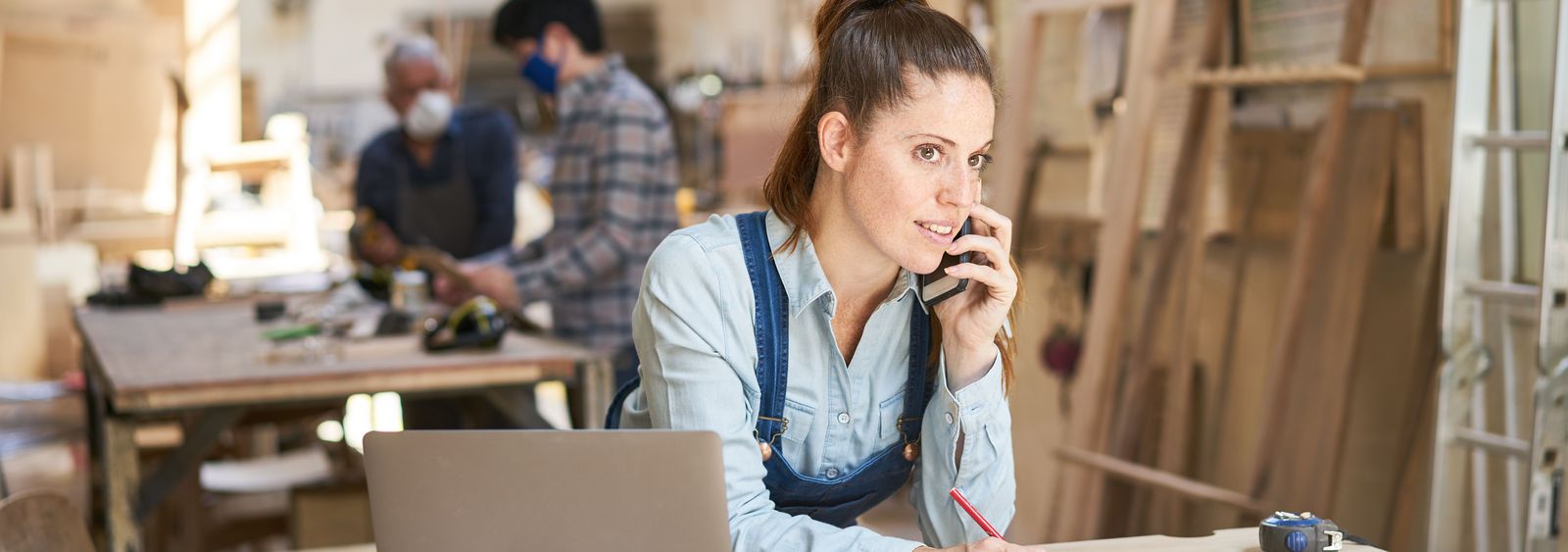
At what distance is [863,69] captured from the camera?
1.58 meters

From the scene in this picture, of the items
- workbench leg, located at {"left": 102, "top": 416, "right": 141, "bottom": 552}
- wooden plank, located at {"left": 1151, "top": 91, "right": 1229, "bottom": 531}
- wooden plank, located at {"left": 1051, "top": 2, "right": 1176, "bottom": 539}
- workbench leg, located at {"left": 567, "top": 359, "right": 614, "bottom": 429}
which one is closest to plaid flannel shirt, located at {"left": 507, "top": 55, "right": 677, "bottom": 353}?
workbench leg, located at {"left": 567, "top": 359, "right": 614, "bottom": 429}

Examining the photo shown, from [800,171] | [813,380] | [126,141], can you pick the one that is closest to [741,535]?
[813,380]

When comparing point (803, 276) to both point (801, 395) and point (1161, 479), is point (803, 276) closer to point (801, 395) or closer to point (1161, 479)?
point (801, 395)

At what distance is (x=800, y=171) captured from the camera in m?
1.73

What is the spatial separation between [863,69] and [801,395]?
0.39 m

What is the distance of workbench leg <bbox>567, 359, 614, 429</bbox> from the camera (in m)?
2.92

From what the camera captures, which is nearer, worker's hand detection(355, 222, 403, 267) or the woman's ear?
the woman's ear

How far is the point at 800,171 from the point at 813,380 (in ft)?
0.86

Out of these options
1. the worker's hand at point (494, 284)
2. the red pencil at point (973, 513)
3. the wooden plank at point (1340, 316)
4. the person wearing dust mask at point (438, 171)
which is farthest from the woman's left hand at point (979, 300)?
the person wearing dust mask at point (438, 171)

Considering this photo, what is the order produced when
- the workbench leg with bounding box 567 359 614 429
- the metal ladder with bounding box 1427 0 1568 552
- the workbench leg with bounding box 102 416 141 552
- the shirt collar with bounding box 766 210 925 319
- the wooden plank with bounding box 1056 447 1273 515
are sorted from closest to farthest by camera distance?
the shirt collar with bounding box 766 210 925 319
the metal ladder with bounding box 1427 0 1568 552
the workbench leg with bounding box 102 416 141 552
the workbench leg with bounding box 567 359 614 429
the wooden plank with bounding box 1056 447 1273 515

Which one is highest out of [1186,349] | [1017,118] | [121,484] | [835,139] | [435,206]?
[1017,118]

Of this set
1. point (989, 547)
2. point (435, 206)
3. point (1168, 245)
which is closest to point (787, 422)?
point (989, 547)

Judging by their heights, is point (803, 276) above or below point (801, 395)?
above

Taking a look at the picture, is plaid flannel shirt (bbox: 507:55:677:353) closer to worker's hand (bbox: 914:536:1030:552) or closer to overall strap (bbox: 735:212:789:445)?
overall strap (bbox: 735:212:789:445)
